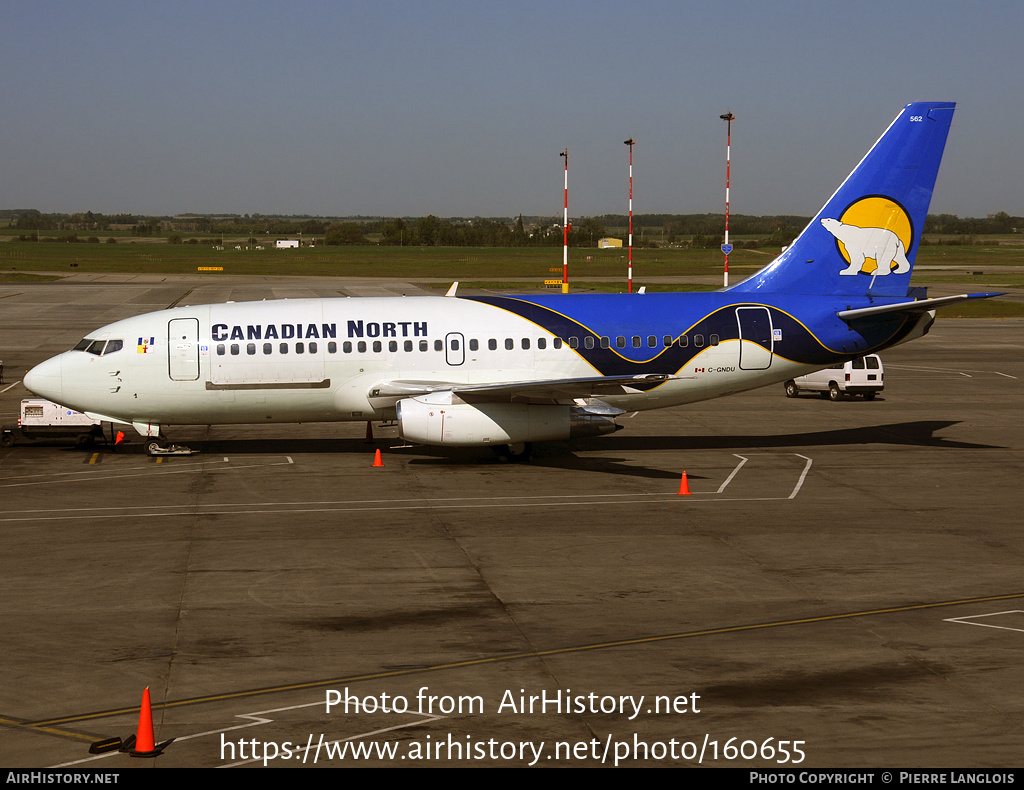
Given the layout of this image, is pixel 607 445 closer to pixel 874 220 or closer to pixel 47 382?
pixel 874 220

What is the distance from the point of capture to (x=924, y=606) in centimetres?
1984

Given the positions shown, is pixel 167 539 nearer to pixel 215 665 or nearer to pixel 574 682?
pixel 215 665

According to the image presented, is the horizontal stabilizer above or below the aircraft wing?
above

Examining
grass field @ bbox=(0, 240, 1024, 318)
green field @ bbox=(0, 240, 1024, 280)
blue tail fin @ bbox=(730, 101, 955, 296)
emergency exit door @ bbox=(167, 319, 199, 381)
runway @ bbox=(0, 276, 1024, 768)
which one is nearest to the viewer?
runway @ bbox=(0, 276, 1024, 768)

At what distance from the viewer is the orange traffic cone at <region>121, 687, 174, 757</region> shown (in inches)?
530

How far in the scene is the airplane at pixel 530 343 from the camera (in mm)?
33656

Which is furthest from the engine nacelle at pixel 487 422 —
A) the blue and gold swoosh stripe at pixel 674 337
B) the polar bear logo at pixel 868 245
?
the polar bear logo at pixel 868 245

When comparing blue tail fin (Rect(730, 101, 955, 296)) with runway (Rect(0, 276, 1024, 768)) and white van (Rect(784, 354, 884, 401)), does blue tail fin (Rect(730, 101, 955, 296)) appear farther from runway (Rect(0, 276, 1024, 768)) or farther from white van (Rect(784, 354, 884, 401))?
white van (Rect(784, 354, 884, 401))

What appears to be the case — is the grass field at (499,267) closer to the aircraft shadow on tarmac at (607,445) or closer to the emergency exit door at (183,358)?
the aircraft shadow on tarmac at (607,445)

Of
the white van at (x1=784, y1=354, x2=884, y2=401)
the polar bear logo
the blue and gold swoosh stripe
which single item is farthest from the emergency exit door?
the white van at (x1=784, y1=354, x2=884, y2=401)

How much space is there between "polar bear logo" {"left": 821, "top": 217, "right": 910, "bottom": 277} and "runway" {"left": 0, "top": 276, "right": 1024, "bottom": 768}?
6104 mm

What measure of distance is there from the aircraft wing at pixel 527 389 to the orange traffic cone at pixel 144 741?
61.1 ft

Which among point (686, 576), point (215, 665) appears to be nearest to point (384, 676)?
point (215, 665)
